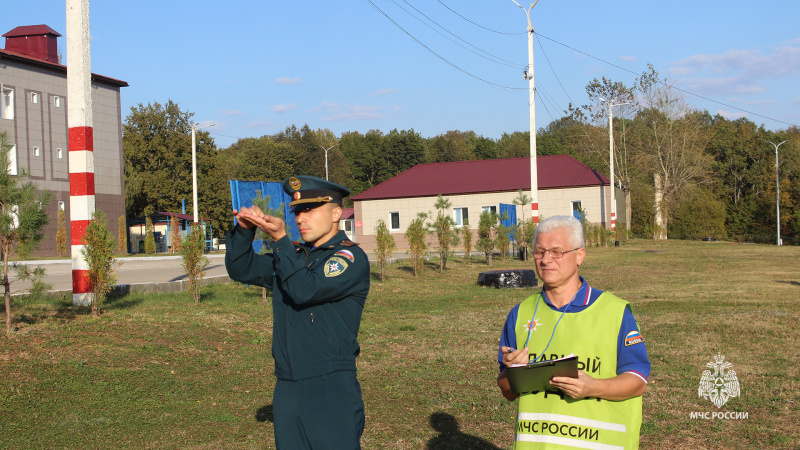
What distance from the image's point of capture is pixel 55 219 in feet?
121

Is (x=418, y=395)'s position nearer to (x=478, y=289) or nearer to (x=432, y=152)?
(x=478, y=289)

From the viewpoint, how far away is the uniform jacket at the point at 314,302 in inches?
112

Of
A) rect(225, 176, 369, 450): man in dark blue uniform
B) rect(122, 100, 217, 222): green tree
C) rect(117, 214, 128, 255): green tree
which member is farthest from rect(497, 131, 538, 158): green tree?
rect(225, 176, 369, 450): man in dark blue uniform

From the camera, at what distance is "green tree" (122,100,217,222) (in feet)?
185

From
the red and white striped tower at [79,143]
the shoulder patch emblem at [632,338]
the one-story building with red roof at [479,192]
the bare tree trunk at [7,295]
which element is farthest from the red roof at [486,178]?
the shoulder patch emblem at [632,338]

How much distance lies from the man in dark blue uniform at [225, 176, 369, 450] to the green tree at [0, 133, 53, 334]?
6.77 m

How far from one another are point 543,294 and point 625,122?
59.9m

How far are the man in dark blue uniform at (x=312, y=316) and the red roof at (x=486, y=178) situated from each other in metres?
43.5

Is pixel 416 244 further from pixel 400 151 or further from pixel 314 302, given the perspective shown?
pixel 400 151

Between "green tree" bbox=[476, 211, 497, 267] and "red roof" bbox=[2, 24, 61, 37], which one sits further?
"red roof" bbox=[2, 24, 61, 37]

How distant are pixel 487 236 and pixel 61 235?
23.7 meters

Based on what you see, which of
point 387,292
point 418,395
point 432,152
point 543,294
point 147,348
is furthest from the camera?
point 432,152

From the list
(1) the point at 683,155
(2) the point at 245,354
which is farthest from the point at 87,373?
(1) the point at 683,155

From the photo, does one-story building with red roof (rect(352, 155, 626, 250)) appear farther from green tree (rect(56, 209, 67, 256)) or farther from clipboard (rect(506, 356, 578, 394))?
clipboard (rect(506, 356, 578, 394))
